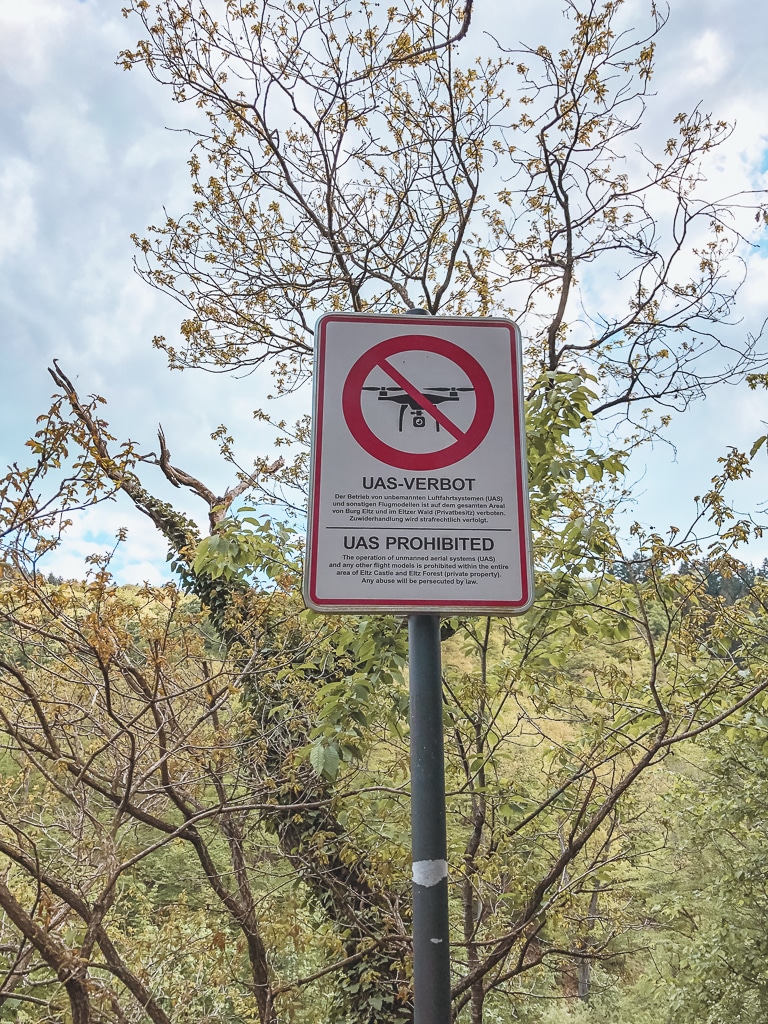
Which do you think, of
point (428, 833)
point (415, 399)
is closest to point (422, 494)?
point (415, 399)

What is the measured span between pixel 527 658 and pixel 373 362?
2.66 metres

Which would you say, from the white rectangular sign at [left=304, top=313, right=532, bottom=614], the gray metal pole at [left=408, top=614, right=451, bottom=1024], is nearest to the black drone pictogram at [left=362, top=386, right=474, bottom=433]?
the white rectangular sign at [left=304, top=313, right=532, bottom=614]

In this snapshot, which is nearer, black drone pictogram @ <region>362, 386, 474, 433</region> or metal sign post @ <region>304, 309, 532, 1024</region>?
metal sign post @ <region>304, 309, 532, 1024</region>

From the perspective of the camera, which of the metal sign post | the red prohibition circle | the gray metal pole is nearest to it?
the gray metal pole

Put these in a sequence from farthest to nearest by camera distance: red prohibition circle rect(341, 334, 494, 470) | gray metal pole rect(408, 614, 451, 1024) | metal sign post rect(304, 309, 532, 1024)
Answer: red prohibition circle rect(341, 334, 494, 470) → metal sign post rect(304, 309, 532, 1024) → gray metal pole rect(408, 614, 451, 1024)

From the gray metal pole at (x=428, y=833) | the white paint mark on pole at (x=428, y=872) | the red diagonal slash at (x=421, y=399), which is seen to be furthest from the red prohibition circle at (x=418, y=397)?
the white paint mark on pole at (x=428, y=872)

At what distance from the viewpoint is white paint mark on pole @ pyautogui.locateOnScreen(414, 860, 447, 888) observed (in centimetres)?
117

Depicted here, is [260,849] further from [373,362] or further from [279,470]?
[373,362]

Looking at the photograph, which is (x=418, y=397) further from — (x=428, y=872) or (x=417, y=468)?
(x=428, y=872)

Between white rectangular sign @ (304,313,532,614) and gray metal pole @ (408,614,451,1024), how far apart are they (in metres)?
0.11

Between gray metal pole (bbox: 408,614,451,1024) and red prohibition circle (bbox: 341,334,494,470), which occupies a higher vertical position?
red prohibition circle (bbox: 341,334,494,470)

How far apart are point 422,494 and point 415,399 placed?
24 centimetres

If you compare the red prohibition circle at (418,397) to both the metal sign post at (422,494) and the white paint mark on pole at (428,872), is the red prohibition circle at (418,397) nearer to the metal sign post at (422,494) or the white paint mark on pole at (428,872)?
the metal sign post at (422,494)

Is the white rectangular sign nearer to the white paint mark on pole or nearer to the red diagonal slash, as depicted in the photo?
the red diagonal slash
